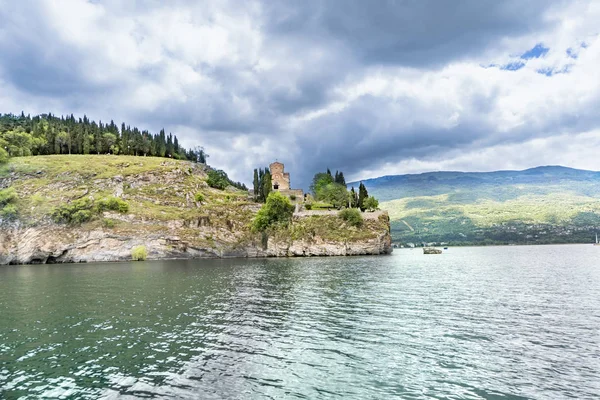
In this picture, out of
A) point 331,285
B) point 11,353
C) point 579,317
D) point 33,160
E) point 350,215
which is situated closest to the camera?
point 11,353

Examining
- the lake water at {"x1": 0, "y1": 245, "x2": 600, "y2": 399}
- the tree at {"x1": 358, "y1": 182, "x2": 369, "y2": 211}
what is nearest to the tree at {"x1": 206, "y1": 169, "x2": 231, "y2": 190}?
the tree at {"x1": 358, "y1": 182, "x2": 369, "y2": 211}

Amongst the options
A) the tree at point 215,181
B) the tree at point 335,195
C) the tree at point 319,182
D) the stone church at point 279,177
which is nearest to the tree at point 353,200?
the tree at point 335,195

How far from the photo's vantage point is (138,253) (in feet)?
325

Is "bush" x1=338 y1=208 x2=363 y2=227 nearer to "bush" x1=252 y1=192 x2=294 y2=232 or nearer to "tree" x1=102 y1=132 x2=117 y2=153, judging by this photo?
"bush" x1=252 y1=192 x2=294 y2=232

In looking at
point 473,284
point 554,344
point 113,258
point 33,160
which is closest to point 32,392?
point 554,344

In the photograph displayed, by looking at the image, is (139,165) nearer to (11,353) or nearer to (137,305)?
(137,305)

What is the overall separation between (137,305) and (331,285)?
21.1m

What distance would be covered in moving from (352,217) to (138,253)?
2551 inches

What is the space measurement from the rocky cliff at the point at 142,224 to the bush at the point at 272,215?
2908 millimetres

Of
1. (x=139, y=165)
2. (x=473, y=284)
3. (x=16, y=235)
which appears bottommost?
(x=473, y=284)

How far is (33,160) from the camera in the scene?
418 feet

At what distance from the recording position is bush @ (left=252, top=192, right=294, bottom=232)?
111 m

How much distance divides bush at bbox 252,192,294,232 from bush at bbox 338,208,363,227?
17712 millimetres

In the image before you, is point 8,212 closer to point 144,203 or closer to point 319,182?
point 144,203
